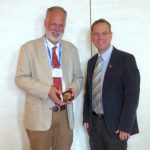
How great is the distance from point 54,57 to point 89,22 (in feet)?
2.03

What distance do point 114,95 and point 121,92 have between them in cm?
6

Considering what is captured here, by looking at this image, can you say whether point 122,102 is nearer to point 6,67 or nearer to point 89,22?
point 89,22

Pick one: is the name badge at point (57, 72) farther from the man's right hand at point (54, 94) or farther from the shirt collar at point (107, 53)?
the shirt collar at point (107, 53)

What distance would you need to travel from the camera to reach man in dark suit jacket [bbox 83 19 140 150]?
7.34 ft

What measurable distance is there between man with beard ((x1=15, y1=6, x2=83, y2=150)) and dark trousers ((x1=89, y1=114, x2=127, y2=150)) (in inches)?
9.0

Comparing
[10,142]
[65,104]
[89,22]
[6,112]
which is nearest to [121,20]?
[89,22]

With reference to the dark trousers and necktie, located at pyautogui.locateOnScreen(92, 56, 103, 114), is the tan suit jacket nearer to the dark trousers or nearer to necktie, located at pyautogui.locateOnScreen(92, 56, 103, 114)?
necktie, located at pyautogui.locateOnScreen(92, 56, 103, 114)

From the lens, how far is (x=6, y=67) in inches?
110

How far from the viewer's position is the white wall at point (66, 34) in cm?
274

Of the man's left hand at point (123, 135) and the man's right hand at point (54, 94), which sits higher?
the man's right hand at point (54, 94)

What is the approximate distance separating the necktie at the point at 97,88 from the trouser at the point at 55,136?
11.5 inches

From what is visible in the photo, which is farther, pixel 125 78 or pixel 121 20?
pixel 121 20

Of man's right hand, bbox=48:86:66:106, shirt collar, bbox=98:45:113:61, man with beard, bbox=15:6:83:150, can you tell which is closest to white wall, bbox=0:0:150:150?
man with beard, bbox=15:6:83:150

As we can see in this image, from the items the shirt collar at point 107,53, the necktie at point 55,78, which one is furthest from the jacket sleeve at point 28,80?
the shirt collar at point 107,53
